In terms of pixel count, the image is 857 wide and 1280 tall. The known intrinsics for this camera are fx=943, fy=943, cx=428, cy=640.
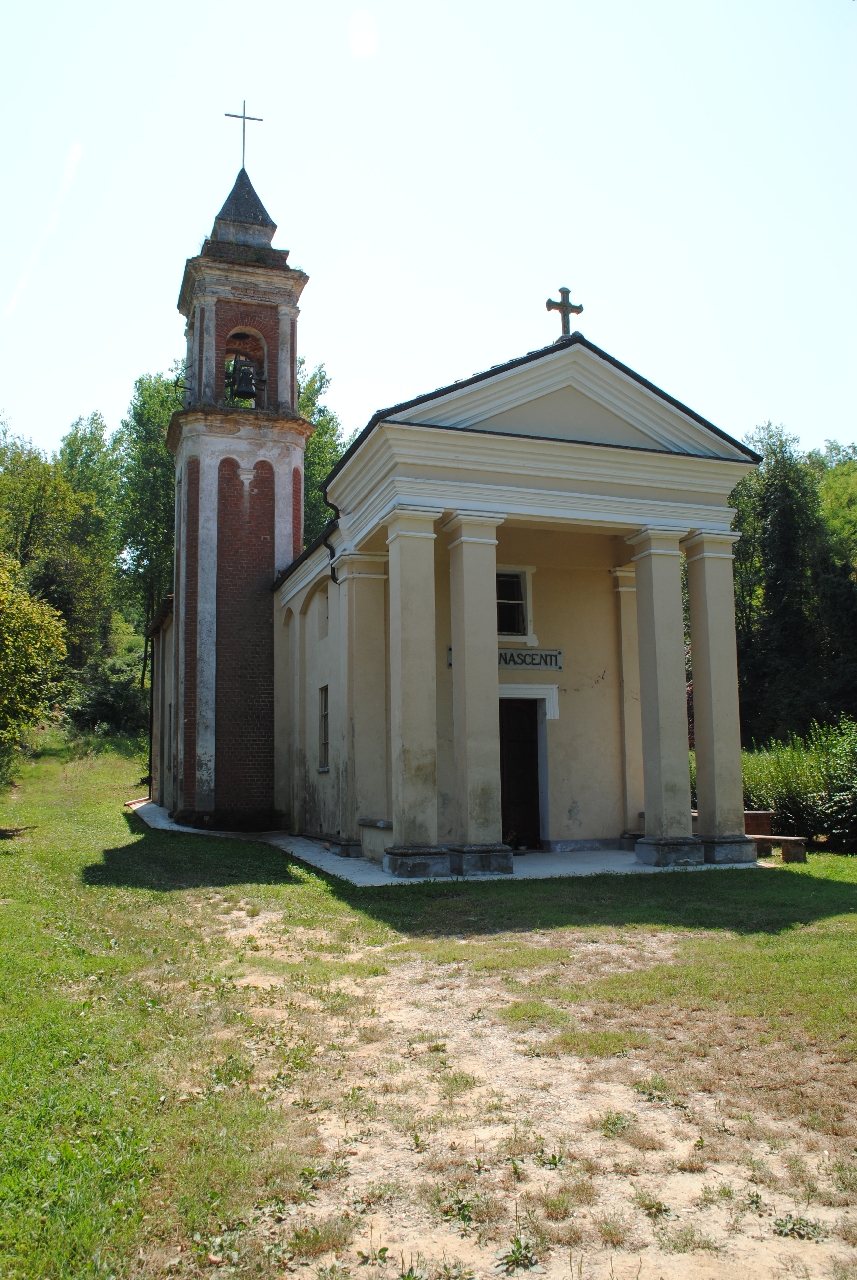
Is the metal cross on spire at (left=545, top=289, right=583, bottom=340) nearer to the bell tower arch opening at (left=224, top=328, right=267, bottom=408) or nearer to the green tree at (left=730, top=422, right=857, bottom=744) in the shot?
the bell tower arch opening at (left=224, top=328, right=267, bottom=408)

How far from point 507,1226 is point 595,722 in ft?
41.7

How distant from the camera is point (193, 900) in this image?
10.1 m

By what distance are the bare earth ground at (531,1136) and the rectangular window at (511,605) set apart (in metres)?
9.23

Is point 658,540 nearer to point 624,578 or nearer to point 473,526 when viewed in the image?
point 624,578

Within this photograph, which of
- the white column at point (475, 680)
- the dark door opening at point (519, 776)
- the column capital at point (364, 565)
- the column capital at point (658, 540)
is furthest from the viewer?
the dark door opening at point (519, 776)

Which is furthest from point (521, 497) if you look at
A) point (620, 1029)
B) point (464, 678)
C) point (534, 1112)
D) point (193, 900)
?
point (534, 1112)

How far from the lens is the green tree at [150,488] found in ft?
114

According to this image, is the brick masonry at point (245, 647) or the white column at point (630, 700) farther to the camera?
the brick masonry at point (245, 647)

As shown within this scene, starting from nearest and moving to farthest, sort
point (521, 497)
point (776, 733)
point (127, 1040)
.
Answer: point (127, 1040)
point (521, 497)
point (776, 733)

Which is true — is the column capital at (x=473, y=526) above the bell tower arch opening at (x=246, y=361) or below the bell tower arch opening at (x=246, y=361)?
below

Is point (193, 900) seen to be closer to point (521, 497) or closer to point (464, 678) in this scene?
point (464, 678)

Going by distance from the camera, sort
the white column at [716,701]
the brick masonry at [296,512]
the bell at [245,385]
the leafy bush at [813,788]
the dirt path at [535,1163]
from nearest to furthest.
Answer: the dirt path at [535,1163]
the white column at [716,701]
the leafy bush at [813,788]
the bell at [245,385]
the brick masonry at [296,512]

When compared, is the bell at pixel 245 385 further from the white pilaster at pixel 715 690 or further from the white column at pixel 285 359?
the white pilaster at pixel 715 690

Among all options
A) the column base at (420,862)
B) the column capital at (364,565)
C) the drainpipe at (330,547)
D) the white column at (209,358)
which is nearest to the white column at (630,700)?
the column capital at (364,565)
